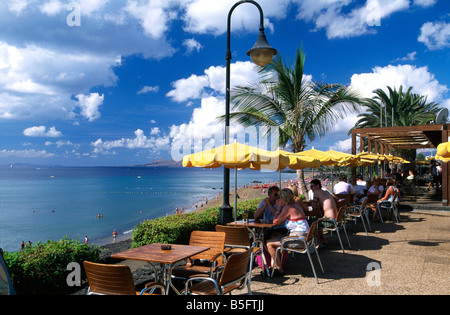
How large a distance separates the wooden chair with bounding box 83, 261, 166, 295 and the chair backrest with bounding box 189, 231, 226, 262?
1724 millimetres

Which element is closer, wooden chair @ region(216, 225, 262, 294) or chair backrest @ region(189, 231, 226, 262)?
chair backrest @ region(189, 231, 226, 262)

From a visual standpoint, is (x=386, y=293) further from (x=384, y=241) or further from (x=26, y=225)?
(x=26, y=225)

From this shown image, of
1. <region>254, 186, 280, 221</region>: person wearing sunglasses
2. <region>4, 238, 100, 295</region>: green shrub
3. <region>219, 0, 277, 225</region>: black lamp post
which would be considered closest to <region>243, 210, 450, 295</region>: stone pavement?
<region>254, 186, 280, 221</region>: person wearing sunglasses

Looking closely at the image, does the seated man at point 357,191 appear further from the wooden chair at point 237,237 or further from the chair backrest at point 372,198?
the wooden chair at point 237,237

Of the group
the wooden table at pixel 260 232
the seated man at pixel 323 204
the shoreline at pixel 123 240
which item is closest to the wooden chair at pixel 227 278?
A: the wooden table at pixel 260 232

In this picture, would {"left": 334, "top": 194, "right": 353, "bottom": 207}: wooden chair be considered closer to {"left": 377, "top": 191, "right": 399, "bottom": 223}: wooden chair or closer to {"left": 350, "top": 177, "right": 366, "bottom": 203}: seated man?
Result: {"left": 350, "top": 177, "right": 366, "bottom": 203}: seated man

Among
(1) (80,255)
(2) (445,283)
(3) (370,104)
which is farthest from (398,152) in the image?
(1) (80,255)

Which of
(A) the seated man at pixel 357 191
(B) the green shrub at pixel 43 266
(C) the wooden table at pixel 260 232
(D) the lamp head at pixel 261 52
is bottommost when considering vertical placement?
(B) the green shrub at pixel 43 266

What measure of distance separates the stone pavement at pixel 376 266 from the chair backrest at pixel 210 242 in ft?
2.06

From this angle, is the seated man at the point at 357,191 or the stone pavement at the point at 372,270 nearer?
the stone pavement at the point at 372,270

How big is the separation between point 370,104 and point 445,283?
26548 millimetres

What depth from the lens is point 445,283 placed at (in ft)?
15.6

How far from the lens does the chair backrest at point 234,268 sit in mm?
3246

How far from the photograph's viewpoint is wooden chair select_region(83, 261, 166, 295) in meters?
2.81
